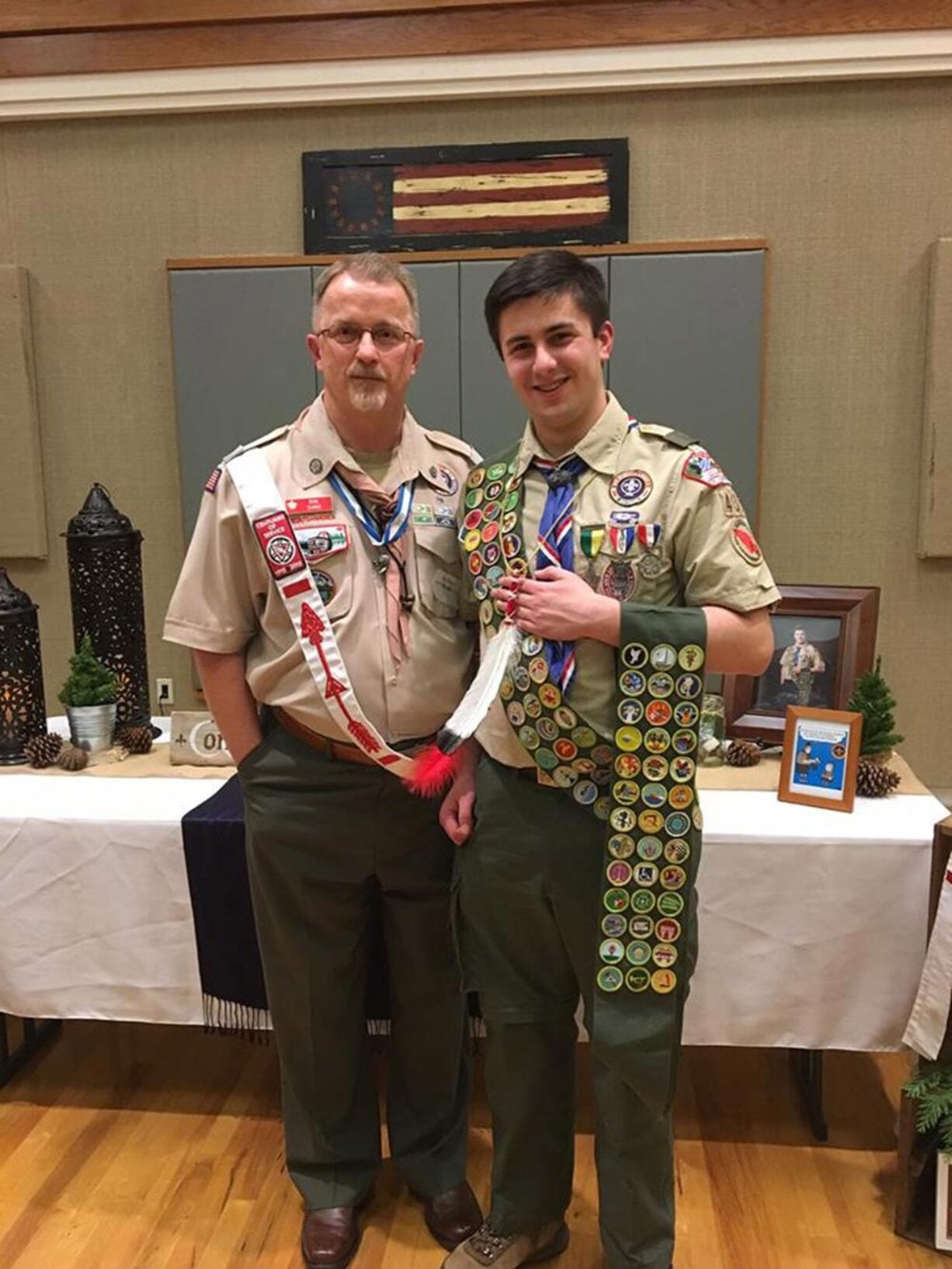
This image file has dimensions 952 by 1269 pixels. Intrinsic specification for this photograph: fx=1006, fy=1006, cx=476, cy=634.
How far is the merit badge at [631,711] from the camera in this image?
1349 mm

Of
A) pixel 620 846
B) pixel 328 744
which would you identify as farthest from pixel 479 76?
pixel 620 846

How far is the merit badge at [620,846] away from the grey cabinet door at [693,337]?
221 centimetres

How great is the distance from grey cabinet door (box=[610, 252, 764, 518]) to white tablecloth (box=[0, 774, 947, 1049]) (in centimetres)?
173

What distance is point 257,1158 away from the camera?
2.00m

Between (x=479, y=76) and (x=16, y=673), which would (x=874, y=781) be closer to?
(x=16, y=673)

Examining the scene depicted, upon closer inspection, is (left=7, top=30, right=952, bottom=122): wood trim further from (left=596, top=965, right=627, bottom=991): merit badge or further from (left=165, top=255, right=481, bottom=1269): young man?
(left=596, top=965, right=627, bottom=991): merit badge

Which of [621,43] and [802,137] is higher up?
[621,43]

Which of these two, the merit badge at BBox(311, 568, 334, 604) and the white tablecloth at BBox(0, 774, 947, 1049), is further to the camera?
the white tablecloth at BBox(0, 774, 947, 1049)

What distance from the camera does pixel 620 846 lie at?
138 centimetres

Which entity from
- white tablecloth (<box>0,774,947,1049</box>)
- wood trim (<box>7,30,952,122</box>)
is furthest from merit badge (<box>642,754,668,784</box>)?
wood trim (<box>7,30,952,122</box>)

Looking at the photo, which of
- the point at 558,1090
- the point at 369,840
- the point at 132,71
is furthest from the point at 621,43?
the point at 558,1090

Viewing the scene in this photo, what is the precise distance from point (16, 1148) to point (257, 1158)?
50 centimetres

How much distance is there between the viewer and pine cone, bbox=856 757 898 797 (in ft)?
6.39

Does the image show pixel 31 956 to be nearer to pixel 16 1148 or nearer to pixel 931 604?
pixel 16 1148
